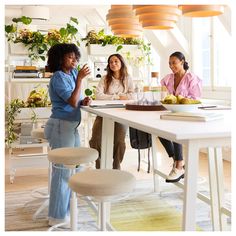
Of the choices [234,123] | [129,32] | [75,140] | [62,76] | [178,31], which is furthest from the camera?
[178,31]

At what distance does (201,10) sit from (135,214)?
1.62 metres

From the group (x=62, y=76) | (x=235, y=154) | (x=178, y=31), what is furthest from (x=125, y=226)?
(x=178, y=31)

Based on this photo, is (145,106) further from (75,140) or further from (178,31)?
(178,31)

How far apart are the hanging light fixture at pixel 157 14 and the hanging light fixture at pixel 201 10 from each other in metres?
0.15

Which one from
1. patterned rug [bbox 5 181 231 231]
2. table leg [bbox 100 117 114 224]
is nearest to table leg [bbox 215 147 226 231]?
patterned rug [bbox 5 181 231 231]

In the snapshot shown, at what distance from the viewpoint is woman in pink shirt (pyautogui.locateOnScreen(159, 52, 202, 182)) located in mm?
3291

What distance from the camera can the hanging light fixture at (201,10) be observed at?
232 centimetres

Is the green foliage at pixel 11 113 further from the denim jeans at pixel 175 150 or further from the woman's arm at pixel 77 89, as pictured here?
the denim jeans at pixel 175 150

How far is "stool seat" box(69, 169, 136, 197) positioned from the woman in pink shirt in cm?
157

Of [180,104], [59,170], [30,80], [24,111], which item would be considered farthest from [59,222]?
[30,80]

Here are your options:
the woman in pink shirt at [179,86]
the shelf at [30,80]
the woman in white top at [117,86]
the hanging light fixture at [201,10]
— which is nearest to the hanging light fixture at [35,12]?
the shelf at [30,80]

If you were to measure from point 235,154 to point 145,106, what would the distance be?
3.08 ft

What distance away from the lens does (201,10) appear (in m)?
2.35

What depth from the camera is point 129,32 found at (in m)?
3.18
